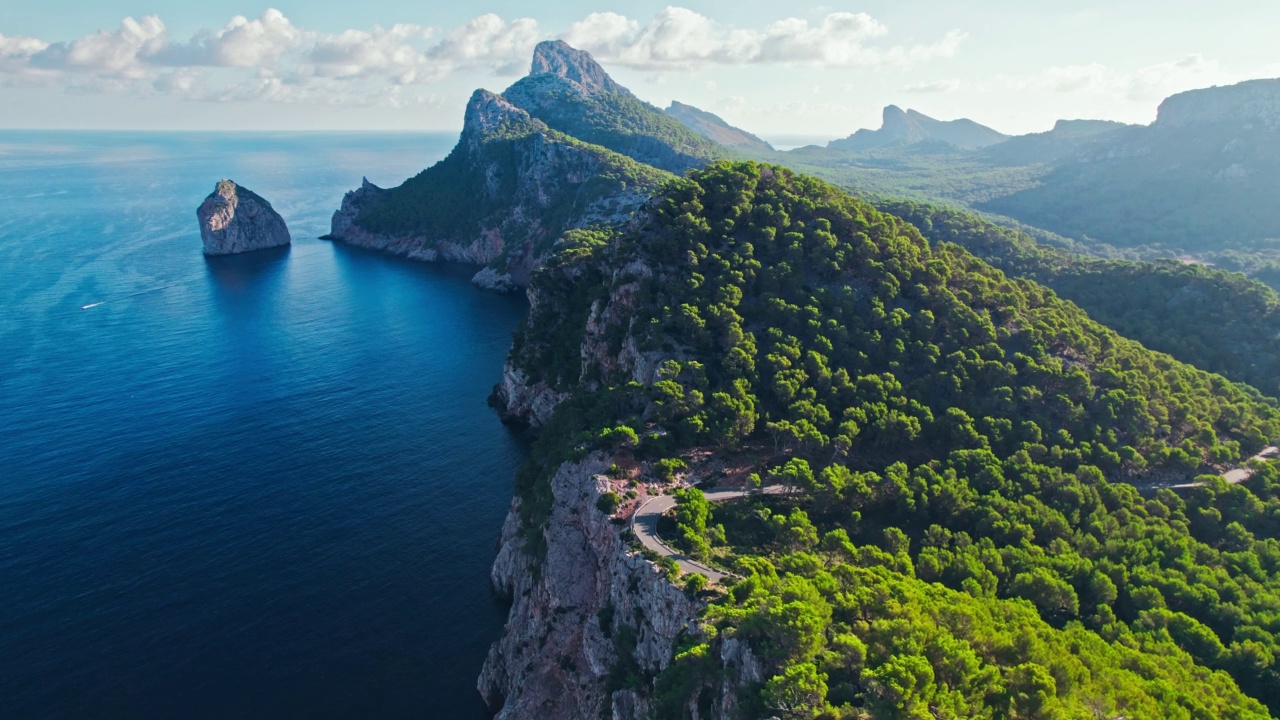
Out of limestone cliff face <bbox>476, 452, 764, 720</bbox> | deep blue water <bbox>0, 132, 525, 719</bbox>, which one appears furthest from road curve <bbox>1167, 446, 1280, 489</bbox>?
deep blue water <bbox>0, 132, 525, 719</bbox>

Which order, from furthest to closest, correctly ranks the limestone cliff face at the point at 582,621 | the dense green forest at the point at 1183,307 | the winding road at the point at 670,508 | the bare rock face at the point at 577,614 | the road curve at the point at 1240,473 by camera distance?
the dense green forest at the point at 1183,307 < the road curve at the point at 1240,473 < the winding road at the point at 670,508 < the bare rock face at the point at 577,614 < the limestone cliff face at the point at 582,621

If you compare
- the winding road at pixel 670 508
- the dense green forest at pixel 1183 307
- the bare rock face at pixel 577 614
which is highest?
the dense green forest at pixel 1183 307

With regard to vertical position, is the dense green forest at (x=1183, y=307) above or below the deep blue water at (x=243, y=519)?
above

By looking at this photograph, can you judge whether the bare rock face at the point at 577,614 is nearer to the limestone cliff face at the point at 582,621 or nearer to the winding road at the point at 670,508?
the limestone cliff face at the point at 582,621

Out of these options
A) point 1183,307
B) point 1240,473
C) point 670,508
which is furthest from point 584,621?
point 1183,307

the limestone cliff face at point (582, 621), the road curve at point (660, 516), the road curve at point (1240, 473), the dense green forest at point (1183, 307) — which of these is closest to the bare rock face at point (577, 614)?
the limestone cliff face at point (582, 621)

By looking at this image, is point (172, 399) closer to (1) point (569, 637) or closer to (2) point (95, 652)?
(2) point (95, 652)

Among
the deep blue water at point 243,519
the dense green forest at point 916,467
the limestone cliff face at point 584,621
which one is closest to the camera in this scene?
the dense green forest at point 916,467

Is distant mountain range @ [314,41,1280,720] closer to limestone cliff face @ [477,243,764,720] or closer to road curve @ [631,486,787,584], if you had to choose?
limestone cliff face @ [477,243,764,720]
